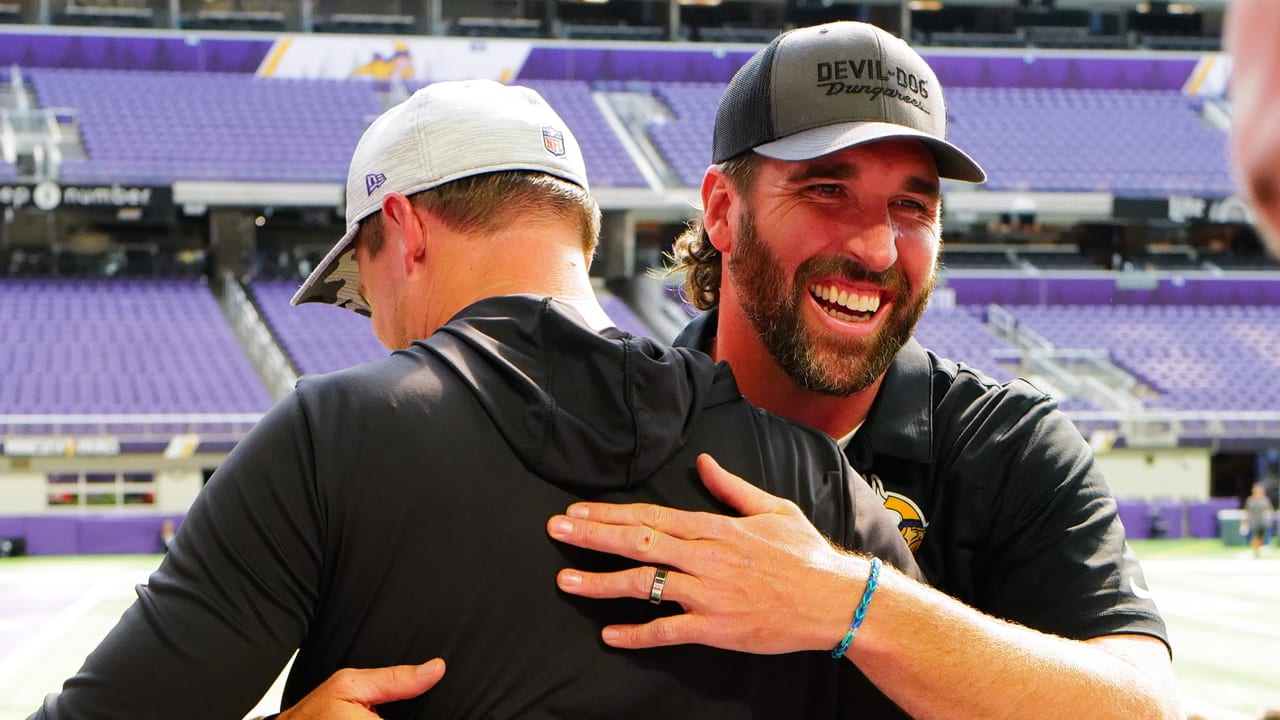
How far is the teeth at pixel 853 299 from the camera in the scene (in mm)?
2395

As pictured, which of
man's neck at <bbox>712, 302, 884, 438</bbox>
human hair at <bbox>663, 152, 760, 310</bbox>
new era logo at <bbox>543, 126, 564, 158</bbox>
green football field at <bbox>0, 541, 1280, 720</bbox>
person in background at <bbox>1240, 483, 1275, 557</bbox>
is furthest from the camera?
person in background at <bbox>1240, 483, 1275, 557</bbox>

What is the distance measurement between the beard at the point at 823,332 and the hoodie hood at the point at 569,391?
28.4 inches

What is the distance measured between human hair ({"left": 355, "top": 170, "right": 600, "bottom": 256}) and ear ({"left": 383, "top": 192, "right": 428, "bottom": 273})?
0.05ft

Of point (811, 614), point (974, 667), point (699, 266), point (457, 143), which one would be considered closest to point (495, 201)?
point (457, 143)

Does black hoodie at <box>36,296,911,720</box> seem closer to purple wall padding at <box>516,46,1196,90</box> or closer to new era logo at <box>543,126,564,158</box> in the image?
new era logo at <box>543,126,564,158</box>

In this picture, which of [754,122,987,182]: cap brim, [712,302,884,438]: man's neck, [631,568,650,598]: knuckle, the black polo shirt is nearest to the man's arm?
[631,568,650,598]: knuckle

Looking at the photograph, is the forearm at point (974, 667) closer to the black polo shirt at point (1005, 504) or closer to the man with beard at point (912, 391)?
the man with beard at point (912, 391)

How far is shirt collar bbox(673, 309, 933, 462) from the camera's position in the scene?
2340 mm

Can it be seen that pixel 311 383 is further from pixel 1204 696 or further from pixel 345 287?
pixel 1204 696

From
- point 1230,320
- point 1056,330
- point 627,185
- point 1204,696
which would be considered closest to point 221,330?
point 627,185

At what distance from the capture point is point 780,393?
256cm

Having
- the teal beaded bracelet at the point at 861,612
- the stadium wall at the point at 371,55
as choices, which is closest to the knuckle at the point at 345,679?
the teal beaded bracelet at the point at 861,612

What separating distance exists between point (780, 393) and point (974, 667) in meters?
0.82

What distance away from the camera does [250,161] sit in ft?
93.6
